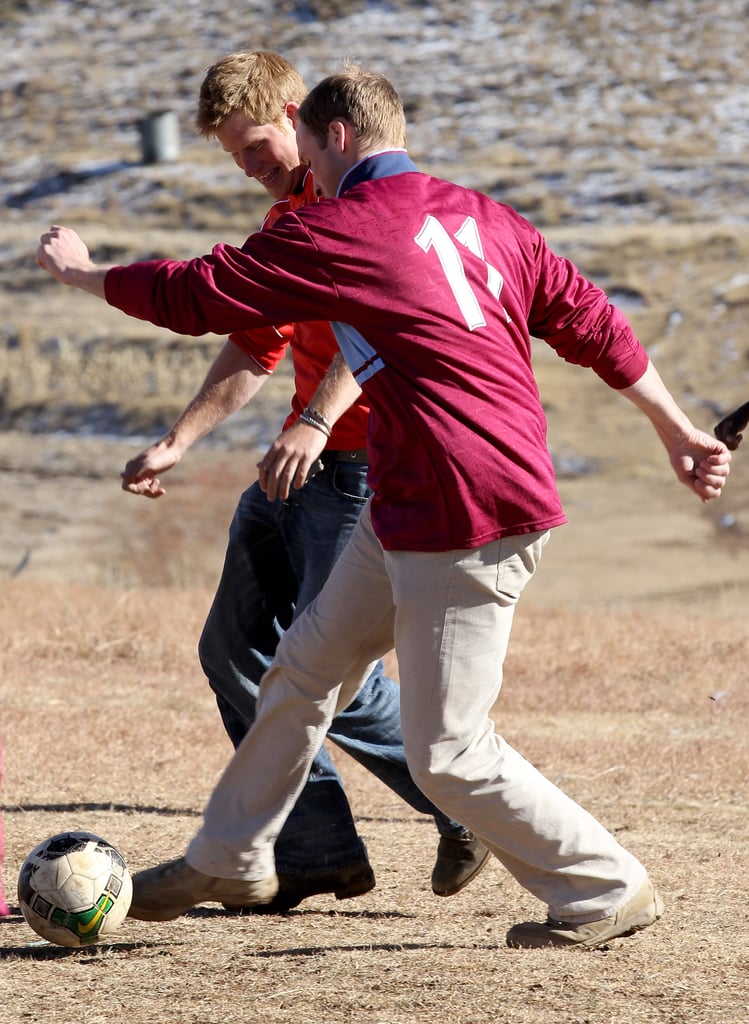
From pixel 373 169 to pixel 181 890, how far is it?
1.81 metres

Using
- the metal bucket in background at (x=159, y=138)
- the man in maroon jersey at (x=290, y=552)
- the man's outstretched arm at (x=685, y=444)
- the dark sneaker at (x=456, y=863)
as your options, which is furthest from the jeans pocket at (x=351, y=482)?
the metal bucket in background at (x=159, y=138)

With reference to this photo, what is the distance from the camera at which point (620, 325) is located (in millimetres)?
3734

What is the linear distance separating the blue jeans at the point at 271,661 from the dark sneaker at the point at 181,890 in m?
0.41

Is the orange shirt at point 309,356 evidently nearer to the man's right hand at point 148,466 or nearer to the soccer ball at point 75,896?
the man's right hand at point 148,466

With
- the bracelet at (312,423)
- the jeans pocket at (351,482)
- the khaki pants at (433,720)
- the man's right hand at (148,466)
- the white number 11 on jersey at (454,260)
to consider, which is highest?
the white number 11 on jersey at (454,260)

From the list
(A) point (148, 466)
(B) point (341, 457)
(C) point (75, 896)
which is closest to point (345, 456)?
(B) point (341, 457)

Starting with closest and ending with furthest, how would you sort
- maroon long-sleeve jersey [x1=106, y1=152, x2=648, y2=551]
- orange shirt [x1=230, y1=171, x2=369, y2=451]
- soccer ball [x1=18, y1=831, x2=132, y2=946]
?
maroon long-sleeve jersey [x1=106, y1=152, x2=648, y2=551] → soccer ball [x1=18, y1=831, x2=132, y2=946] → orange shirt [x1=230, y1=171, x2=369, y2=451]

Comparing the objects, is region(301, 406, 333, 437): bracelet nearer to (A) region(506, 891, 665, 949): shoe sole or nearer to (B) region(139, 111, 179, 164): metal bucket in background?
(A) region(506, 891, 665, 949): shoe sole

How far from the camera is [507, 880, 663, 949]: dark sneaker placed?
11.6 feet

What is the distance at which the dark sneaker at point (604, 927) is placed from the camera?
3533 mm

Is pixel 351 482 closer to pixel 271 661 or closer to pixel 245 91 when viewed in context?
pixel 271 661

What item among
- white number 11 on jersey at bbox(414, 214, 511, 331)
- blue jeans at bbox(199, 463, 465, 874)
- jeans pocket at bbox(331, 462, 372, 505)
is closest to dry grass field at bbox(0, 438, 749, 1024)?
blue jeans at bbox(199, 463, 465, 874)

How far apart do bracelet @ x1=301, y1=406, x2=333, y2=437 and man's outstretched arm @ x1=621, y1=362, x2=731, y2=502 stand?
75cm

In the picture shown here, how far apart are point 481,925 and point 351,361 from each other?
1621mm
